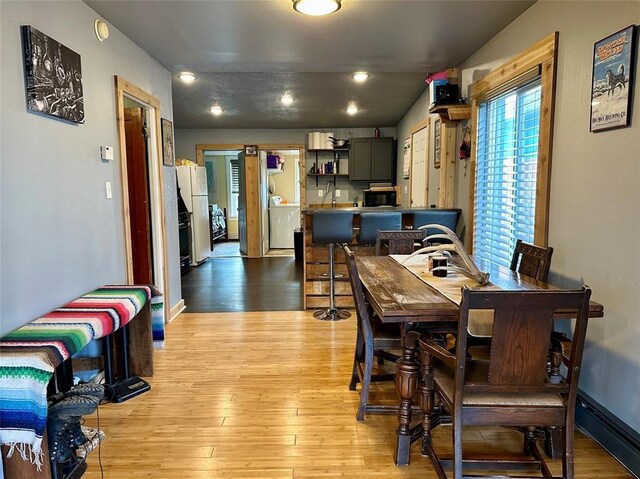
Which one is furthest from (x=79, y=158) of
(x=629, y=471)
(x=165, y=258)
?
(x=629, y=471)

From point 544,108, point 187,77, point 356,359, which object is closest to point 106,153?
point 187,77

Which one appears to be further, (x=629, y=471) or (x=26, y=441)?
(x=629, y=471)

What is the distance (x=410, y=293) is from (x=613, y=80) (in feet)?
4.41

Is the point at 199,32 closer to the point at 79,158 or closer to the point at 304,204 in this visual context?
the point at 79,158

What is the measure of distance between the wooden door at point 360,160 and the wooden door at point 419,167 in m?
1.49

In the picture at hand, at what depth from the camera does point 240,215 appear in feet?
26.0

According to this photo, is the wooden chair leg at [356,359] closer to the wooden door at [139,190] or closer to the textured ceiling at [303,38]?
the textured ceiling at [303,38]

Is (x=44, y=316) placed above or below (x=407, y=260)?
below

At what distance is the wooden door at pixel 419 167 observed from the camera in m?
5.07

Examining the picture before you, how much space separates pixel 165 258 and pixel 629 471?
3.52 metres

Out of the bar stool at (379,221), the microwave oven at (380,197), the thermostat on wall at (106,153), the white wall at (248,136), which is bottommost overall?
the bar stool at (379,221)

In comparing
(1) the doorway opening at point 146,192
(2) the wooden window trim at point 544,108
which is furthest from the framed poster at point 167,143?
(2) the wooden window trim at point 544,108

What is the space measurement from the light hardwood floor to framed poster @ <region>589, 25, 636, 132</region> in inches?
61.5

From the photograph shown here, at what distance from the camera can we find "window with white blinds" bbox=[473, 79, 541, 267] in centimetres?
277
